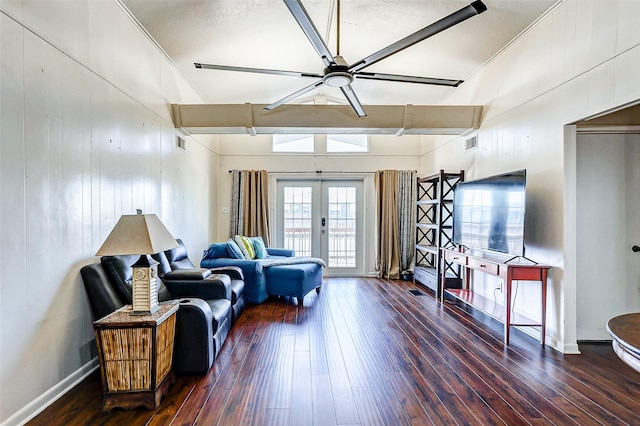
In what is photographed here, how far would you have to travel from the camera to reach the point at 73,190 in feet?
6.96

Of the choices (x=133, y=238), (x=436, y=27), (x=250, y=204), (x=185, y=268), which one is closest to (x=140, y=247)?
(x=133, y=238)

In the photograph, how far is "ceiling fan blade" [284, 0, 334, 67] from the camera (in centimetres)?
163

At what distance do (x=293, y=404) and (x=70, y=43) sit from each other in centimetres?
293

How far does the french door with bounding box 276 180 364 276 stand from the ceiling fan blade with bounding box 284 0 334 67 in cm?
374

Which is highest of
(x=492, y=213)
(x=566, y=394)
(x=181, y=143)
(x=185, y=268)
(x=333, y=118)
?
(x=333, y=118)

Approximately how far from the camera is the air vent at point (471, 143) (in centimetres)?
407

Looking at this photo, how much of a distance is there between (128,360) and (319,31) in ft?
12.4

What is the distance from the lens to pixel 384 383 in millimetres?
2127

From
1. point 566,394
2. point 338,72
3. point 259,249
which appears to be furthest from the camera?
point 259,249

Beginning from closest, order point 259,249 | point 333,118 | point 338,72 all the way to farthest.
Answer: point 338,72
point 333,118
point 259,249

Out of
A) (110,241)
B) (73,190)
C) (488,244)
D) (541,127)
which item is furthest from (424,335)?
(73,190)

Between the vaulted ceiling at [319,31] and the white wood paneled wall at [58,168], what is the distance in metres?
0.47

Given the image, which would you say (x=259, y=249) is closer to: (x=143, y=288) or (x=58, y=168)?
(x=143, y=288)

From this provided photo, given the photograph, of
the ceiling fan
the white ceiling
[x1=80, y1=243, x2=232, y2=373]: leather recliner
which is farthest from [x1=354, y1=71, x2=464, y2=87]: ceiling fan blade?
[x1=80, y1=243, x2=232, y2=373]: leather recliner
